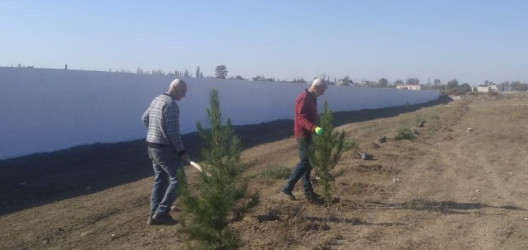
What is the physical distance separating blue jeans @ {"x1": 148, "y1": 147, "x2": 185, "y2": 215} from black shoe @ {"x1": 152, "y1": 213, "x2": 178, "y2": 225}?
0.17 ft

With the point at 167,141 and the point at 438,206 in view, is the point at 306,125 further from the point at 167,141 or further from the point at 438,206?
the point at 438,206

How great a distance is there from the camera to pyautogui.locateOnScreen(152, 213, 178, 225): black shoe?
554cm

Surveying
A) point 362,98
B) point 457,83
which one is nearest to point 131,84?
point 362,98

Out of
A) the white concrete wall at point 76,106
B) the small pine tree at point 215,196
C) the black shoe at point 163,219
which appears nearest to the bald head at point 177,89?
the small pine tree at point 215,196

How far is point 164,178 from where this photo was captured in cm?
559

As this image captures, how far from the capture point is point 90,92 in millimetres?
12734

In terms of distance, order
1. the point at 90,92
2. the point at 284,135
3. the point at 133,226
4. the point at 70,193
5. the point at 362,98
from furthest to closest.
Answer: the point at 362,98 → the point at 284,135 → the point at 90,92 → the point at 70,193 → the point at 133,226

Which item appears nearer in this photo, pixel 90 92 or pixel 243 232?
pixel 243 232

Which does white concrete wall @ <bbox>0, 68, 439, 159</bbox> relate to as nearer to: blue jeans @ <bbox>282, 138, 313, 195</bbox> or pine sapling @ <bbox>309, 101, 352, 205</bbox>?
blue jeans @ <bbox>282, 138, 313, 195</bbox>

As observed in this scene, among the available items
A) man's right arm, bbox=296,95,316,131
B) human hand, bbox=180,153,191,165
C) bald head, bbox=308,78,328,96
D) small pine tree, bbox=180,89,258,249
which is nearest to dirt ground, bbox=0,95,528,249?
small pine tree, bbox=180,89,258,249

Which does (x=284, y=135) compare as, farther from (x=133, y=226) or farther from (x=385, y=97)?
(x=385, y=97)

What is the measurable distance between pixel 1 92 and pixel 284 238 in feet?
26.1

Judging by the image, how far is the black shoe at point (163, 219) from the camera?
554 cm

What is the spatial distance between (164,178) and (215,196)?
1.94 meters
